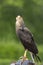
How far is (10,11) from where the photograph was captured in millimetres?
21562

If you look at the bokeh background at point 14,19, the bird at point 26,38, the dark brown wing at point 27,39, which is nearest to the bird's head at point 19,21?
the bird at point 26,38

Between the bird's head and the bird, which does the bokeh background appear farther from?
the bird's head

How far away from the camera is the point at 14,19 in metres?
21.3

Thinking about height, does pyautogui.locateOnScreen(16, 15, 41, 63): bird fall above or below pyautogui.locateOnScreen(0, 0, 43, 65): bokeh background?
below

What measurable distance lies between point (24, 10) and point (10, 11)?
108cm

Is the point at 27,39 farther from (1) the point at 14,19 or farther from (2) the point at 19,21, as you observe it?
(1) the point at 14,19

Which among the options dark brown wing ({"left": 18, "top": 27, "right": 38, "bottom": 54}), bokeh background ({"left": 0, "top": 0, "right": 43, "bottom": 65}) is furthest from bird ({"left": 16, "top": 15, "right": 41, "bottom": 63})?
bokeh background ({"left": 0, "top": 0, "right": 43, "bottom": 65})

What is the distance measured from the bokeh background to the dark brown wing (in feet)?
40.8

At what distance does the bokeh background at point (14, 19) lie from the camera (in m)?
20.4

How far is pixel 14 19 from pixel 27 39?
14267mm

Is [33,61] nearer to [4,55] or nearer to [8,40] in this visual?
[4,55]

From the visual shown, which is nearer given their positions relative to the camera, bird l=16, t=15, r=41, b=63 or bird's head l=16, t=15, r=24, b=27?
bird's head l=16, t=15, r=24, b=27

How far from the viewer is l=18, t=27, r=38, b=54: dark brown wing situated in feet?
22.8

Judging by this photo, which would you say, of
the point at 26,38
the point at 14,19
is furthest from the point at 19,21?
the point at 14,19
